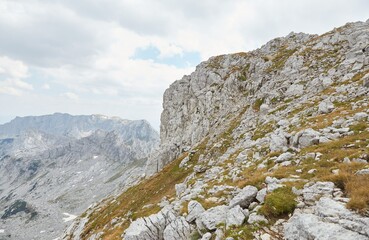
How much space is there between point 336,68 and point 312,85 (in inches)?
242

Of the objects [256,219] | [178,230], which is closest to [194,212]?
[178,230]

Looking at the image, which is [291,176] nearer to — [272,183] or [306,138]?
[272,183]

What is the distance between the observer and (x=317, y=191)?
13.4 meters

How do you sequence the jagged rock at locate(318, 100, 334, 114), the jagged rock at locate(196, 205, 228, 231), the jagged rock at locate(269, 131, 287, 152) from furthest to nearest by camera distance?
the jagged rock at locate(318, 100, 334, 114)
the jagged rock at locate(269, 131, 287, 152)
the jagged rock at locate(196, 205, 228, 231)

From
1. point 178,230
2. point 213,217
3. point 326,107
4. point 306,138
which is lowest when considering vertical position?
point 178,230

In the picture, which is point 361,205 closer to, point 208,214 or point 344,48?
point 208,214

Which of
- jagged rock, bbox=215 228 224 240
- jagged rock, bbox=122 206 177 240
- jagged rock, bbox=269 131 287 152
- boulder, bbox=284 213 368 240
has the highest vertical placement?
A: jagged rock, bbox=269 131 287 152

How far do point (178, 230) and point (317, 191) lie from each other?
8.60 m

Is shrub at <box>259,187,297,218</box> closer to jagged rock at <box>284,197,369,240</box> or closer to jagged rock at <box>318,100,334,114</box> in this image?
jagged rock at <box>284,197,369,240</box>

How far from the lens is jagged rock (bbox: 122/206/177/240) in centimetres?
1831

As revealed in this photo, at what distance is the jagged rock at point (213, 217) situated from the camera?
14.8 metres

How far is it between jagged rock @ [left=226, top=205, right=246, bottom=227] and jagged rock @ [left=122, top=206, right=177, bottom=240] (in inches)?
209

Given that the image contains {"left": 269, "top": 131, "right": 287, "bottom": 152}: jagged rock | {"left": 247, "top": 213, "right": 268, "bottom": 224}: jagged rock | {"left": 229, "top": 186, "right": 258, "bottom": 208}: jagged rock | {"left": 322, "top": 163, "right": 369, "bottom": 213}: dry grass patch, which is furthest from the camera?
{"left": 269, "top": 131, "right": 287, "bottom": 152}: jagged rock

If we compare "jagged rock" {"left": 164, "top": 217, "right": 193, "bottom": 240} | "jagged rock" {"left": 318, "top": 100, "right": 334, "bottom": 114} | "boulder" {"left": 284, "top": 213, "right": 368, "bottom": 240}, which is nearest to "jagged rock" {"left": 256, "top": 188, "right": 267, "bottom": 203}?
"boulder" {"left": 284, "top": 213, "right": 368, "bottom": 240}
